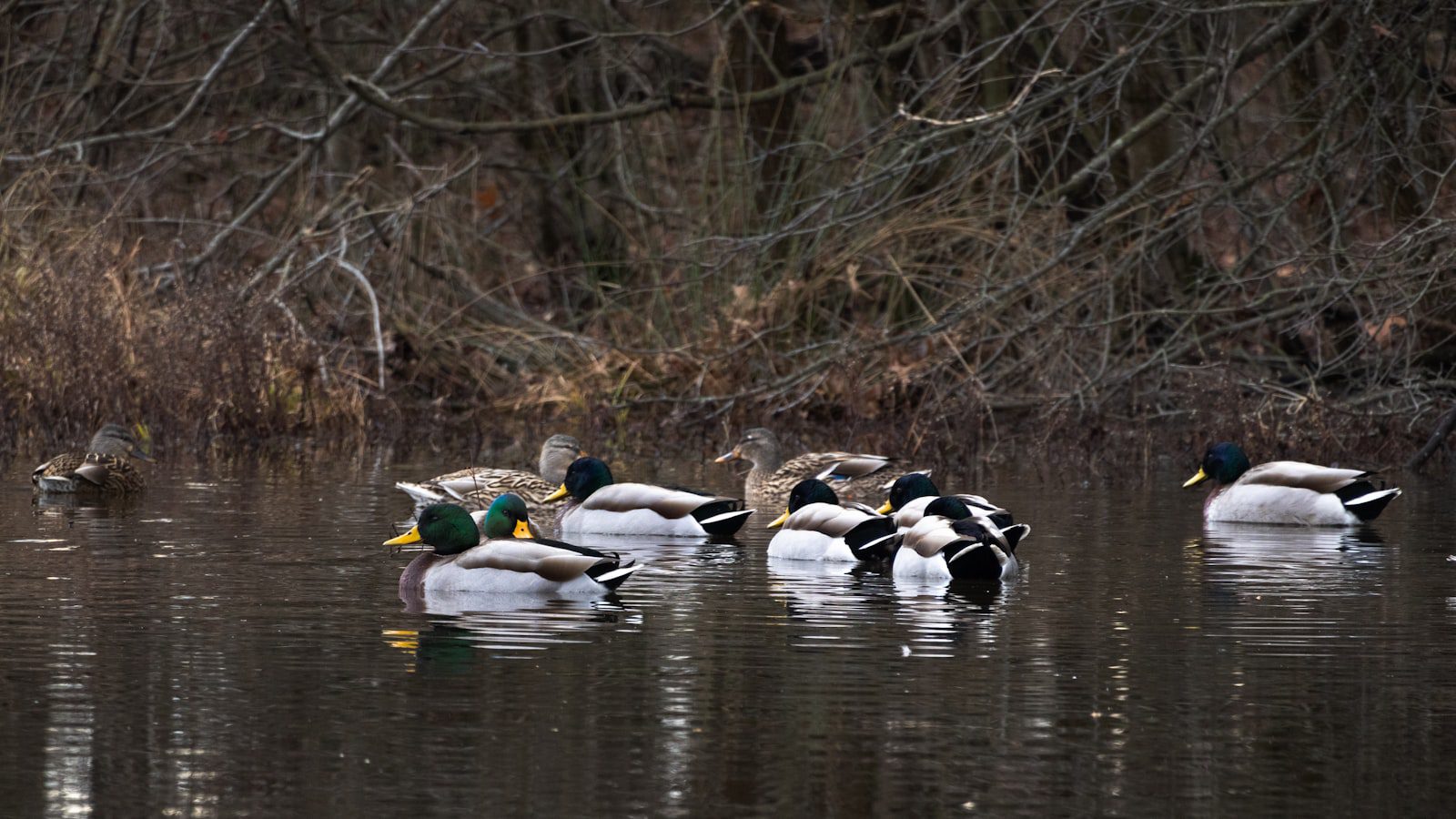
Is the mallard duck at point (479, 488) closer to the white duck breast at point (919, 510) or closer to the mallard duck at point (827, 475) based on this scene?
the mallard duck at point (827, 475)

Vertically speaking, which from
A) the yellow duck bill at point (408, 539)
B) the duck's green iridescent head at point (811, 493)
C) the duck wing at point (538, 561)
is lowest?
the duck wing at point (538, 561)

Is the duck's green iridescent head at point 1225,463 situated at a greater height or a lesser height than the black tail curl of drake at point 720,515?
greater

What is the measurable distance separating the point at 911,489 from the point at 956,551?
2.31 metres

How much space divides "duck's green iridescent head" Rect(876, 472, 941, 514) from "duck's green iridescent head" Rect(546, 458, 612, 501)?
1.76 m

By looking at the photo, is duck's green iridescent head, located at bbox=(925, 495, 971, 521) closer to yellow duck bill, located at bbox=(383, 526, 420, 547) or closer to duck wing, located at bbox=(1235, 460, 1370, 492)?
yellow duck bill, located at bbox=(383, 526, 420, 547)

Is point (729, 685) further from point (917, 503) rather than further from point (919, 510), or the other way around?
point (917, 503)

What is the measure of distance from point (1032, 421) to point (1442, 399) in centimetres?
306

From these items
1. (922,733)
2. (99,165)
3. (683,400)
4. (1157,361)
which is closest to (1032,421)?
(1157,361)

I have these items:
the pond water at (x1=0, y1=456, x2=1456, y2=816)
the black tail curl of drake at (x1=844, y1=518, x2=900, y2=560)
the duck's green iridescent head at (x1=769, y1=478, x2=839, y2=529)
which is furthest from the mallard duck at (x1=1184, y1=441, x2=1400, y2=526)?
the black tail curl of drake at (x1=844, y1=518, x2=900, y2=560)

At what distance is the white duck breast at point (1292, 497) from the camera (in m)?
13.2

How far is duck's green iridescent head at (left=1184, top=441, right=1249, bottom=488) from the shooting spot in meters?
14.2

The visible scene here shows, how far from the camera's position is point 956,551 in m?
10.2

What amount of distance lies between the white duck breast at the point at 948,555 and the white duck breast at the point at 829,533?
39 cm

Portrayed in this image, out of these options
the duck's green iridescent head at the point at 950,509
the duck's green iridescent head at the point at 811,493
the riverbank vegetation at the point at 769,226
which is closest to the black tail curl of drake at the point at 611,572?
the duck's green iridescent head at the point at 950,509
